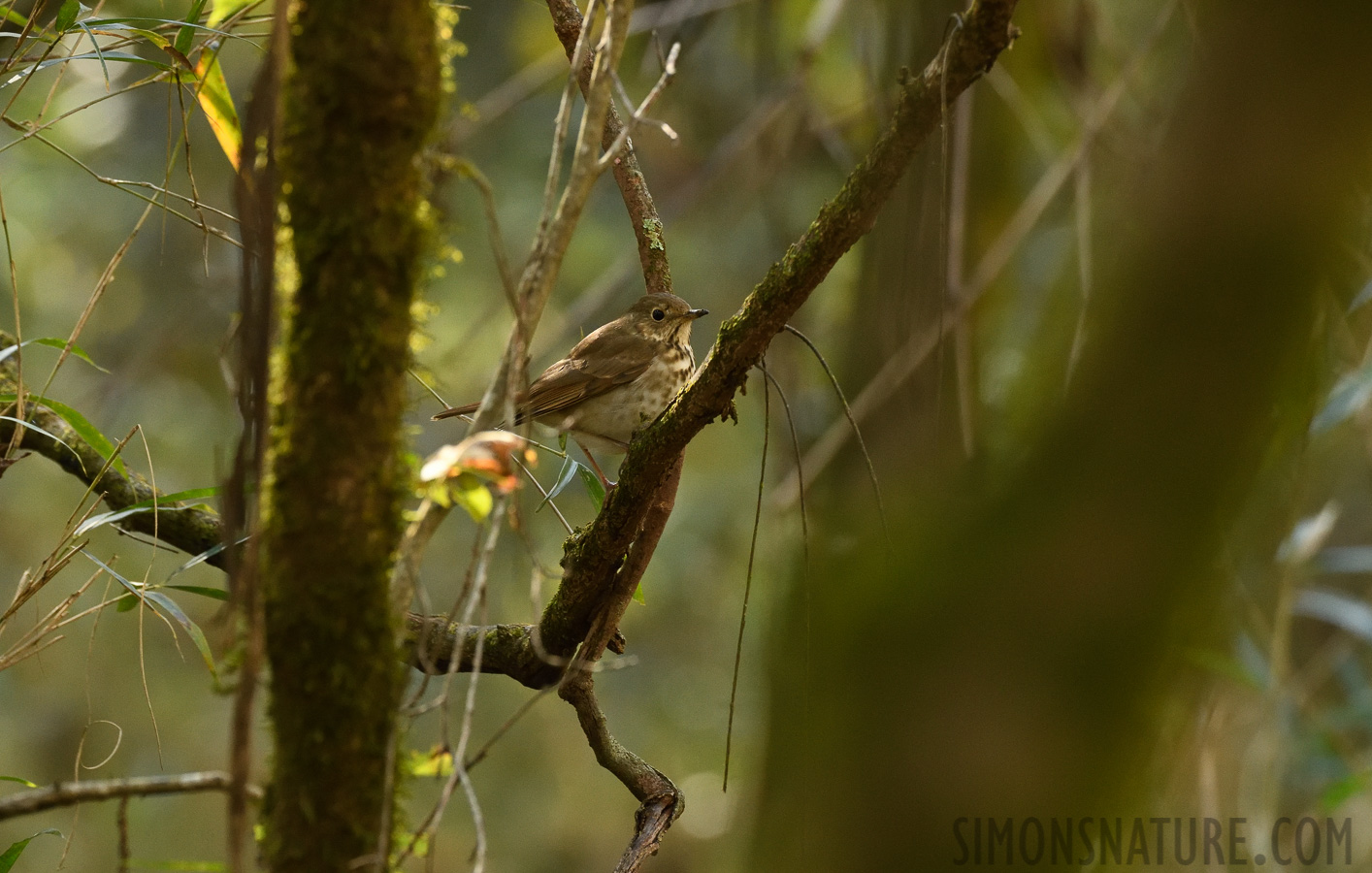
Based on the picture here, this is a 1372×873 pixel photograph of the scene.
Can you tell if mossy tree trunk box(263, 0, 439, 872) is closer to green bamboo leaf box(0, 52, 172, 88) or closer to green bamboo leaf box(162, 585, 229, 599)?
green bamboo leaf box(162, 585, 229, 599)

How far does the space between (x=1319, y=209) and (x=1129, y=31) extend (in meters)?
7.49

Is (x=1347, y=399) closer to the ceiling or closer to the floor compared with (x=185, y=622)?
closer to the ceiling

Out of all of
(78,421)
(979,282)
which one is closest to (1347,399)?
(979,282)

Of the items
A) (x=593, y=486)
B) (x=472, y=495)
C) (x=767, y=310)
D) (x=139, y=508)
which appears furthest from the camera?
(x=593, y=486)

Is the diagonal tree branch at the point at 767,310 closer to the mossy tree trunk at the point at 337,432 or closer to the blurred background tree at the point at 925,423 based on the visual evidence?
the blurred background tree at the point at 925,423

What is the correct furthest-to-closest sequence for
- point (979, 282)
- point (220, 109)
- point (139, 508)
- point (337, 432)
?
point (979, 282)
point (220, 109)
point (139, 508)
point (337, 432)

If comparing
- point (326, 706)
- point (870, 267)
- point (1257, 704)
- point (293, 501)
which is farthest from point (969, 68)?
point (1257, 704)

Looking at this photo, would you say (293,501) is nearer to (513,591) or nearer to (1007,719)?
(1007,719)

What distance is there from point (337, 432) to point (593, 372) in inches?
116

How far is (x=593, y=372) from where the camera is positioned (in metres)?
4.27

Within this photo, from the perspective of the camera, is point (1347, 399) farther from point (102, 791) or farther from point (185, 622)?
point (102, 791)

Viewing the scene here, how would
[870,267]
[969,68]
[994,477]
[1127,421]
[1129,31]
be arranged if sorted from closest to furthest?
[1127,421]
[994,477]
[969,68]
[870,267]
[1129,31]

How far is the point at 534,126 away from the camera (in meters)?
9.52

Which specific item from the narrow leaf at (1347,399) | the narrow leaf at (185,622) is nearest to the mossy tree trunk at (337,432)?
the narrow leaf at (185,622)
